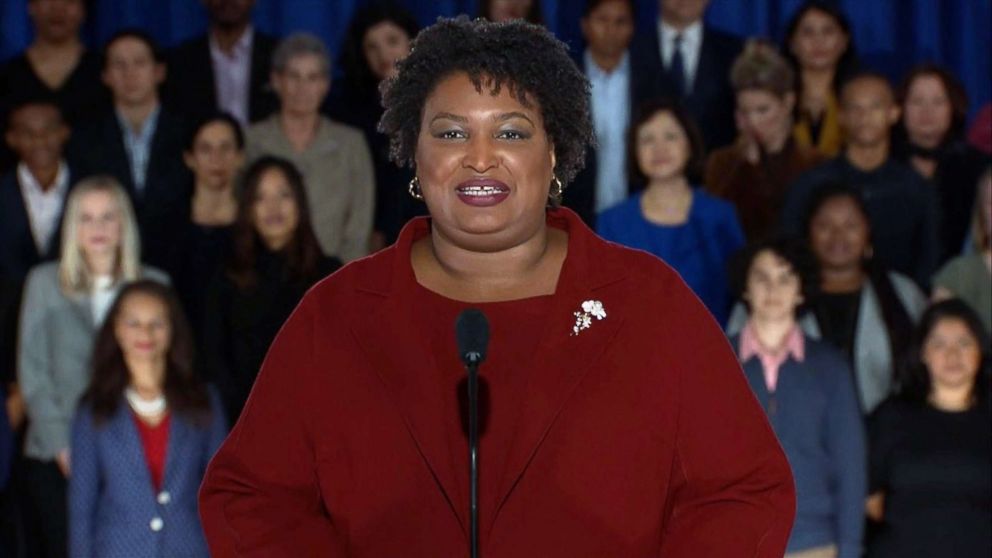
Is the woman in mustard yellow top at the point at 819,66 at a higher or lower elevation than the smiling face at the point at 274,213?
higher

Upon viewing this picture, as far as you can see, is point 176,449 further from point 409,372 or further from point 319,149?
point 409,372

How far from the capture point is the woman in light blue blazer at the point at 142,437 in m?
5.68

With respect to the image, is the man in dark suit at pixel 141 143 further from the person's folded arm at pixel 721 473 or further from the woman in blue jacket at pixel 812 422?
the person's folded arm at pixel 721 473

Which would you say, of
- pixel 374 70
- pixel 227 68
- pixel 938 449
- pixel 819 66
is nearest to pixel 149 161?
pixel 227 68

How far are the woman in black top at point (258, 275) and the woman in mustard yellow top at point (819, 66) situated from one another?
6.18 ft

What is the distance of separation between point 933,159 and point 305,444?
4615mm

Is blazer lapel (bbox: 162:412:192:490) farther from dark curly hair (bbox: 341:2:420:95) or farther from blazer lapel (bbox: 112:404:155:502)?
dark curly hair (bbox: 341:2:420:95)

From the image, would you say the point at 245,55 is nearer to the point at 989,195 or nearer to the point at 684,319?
the point at 989,195

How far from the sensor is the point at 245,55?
7.48 meters

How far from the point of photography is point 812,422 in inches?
227

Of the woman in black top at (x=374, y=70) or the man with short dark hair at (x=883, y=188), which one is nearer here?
the man with short dark hair at (x=883, y=188)

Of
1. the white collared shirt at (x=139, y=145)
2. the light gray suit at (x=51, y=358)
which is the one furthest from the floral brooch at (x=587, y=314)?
the white collared shirt at (x=139, y=145)

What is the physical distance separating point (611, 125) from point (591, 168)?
0.32m

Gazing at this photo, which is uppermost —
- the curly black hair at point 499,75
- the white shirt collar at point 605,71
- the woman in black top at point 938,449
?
the curly black hair at point 499,75
